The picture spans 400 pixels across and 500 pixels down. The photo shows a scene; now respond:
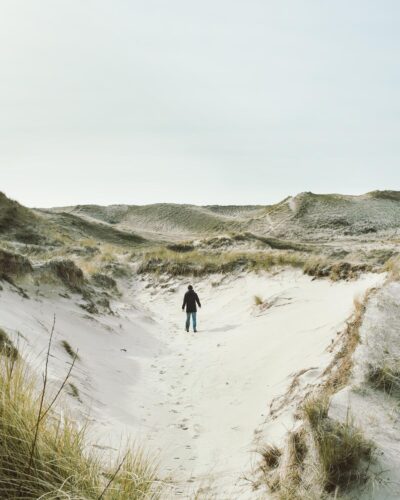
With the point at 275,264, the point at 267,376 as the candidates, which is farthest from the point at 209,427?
the point at 275,264

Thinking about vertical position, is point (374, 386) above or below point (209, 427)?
above

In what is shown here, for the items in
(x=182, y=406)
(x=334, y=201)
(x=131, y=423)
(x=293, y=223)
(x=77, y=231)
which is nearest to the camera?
(x=131, y=423)

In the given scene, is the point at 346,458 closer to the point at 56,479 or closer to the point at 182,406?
the point at 56,479

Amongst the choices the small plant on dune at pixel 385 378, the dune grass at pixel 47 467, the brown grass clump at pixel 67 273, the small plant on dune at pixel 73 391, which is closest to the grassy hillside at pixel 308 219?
the brown grass clump at pixel 67 273

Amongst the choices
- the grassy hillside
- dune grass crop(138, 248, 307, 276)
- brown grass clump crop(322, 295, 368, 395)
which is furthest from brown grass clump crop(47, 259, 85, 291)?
the grassy hillside

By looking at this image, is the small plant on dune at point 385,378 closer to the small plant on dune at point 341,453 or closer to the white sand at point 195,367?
the small plant on dune at point 341,453

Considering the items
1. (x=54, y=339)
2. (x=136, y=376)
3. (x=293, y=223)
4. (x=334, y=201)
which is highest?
(x=334, y=201)

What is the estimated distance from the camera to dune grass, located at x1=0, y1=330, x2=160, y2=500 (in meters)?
2.03

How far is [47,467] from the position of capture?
2100 millimetres

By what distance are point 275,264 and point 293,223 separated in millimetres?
26311

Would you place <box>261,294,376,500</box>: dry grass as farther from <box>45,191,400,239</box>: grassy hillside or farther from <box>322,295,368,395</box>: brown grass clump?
<box>45,191,400,239</box>: grassy hillside

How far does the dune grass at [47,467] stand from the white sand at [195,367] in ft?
1.95

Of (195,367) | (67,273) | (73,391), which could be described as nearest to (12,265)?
(67,273)

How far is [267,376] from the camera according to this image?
6.36 meters
